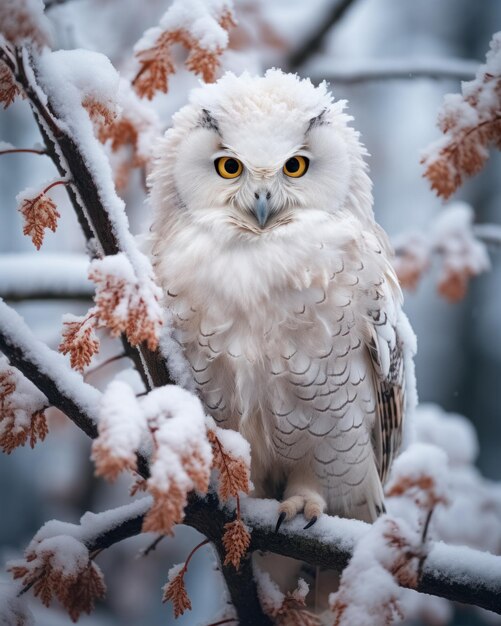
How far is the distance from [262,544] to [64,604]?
0.43m

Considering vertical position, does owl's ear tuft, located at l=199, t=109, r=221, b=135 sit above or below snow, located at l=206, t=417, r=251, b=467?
above

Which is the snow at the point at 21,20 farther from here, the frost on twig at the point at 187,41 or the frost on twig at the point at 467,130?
the frost on twig at the point at 467,130

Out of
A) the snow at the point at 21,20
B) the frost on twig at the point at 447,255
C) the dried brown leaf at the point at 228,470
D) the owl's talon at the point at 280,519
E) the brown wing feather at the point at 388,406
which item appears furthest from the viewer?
the frost on twig at the point at 447,255

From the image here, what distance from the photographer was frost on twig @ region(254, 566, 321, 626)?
167cm

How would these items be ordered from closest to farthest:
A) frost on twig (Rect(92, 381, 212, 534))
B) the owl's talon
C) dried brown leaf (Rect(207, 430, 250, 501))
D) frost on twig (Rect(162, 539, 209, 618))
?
frost on twig (Rect(92, 381, 212, 534)), dried brown leaf (Rect(207, 430, 250, 501)), frost on twig (Rect(162, 539, 209, 618)), the owl's talon

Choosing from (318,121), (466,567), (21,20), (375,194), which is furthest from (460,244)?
(375,194)

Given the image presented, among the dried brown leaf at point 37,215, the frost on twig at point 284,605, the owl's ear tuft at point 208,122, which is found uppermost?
the owl's ear tuft at point 208,122

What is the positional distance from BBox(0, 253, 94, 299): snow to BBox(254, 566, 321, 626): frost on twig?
108cm

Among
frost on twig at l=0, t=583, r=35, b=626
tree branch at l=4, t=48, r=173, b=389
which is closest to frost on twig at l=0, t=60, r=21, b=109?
tree branch at l=4, t=48, r=173, b=389

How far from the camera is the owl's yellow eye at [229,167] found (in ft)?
A: 5.77

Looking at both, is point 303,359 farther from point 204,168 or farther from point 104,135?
point 104,135

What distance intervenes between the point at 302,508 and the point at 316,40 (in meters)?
2.09

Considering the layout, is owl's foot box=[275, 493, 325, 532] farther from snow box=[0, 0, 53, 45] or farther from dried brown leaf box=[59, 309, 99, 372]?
snow box=[0, 0, 53, 45]

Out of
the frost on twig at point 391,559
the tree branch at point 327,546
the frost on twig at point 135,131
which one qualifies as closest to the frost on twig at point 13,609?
the tree branch at point 327,546
